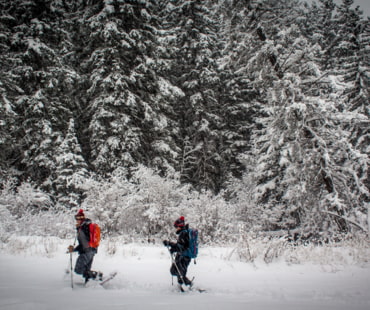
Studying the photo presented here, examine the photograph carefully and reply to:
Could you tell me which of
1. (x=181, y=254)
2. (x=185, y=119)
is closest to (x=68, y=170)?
(x=185, y=119)

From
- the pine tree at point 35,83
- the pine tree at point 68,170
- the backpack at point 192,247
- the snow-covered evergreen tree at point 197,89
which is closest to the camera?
the backpack at point 192,247

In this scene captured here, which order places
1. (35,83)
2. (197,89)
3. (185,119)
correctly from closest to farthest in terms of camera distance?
(35,83)
(197,89)
(185,119)

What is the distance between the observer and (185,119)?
22078mm

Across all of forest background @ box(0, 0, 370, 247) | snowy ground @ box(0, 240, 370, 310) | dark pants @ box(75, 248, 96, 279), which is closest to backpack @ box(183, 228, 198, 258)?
snowy ground @ box(0, 240, 370, 310)

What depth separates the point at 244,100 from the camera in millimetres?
23797

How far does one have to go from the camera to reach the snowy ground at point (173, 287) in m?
4.46

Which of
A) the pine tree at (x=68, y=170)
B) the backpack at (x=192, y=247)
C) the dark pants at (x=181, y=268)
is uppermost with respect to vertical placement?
the pine tree at (x=68, y=170)

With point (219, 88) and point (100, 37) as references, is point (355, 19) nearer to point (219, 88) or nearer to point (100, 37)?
point (219, 88)

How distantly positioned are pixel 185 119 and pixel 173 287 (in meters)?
17.3

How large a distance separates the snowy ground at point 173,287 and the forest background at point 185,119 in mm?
2594

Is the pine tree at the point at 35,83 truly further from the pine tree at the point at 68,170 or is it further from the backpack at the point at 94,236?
the backpack at the point at 94,236

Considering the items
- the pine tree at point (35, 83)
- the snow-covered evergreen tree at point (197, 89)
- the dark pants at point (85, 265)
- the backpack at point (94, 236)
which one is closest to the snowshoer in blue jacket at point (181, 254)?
the backpack at point (94, 236)

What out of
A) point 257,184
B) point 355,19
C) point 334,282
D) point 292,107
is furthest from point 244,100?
point 334,282

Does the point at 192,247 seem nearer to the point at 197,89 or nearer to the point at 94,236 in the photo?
the point at 94,236
